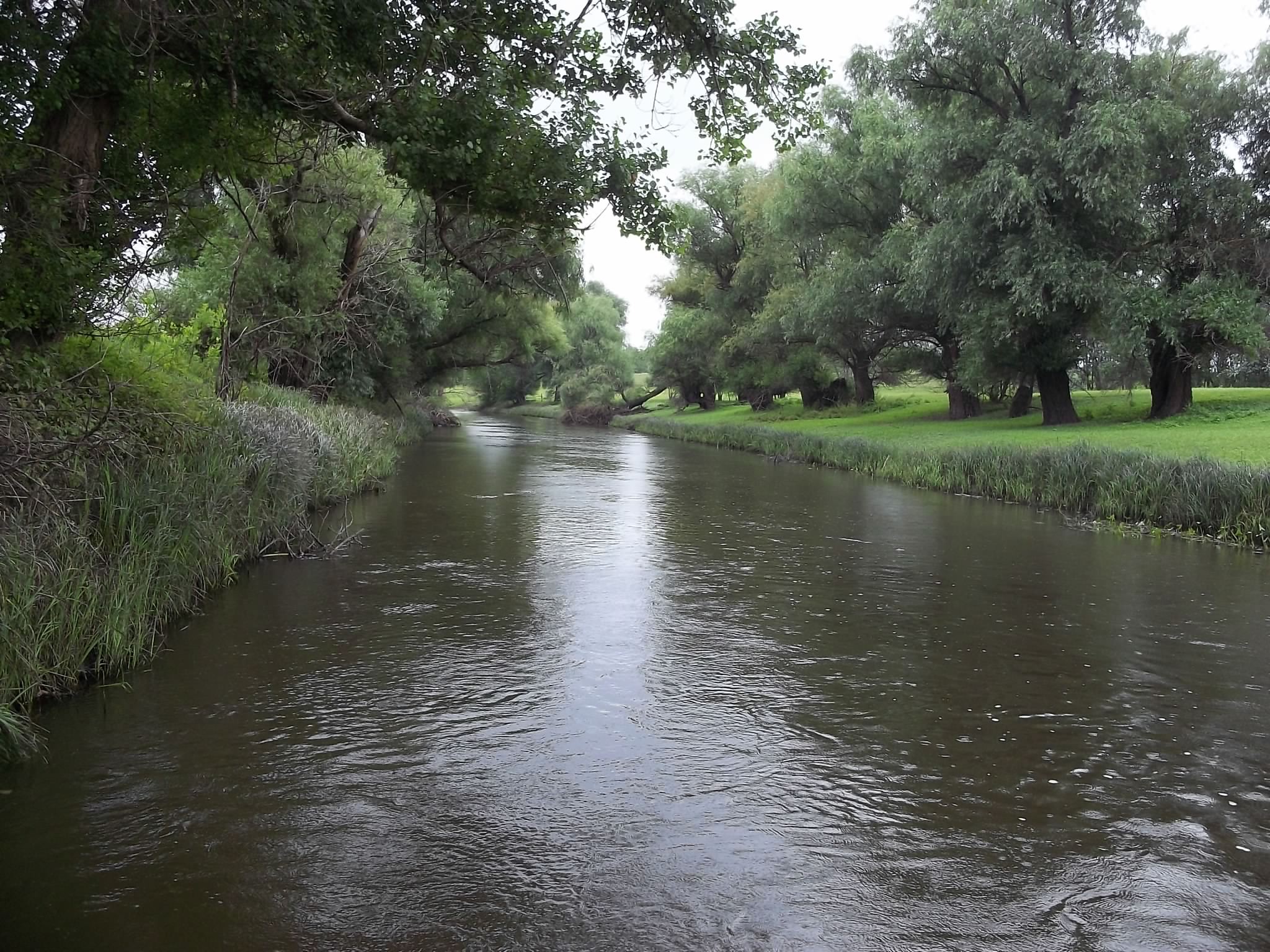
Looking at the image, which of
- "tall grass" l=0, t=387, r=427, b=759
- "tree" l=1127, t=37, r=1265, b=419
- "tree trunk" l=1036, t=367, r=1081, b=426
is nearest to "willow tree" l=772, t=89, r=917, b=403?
"tree trunk" l=1036, t=367, r=1081, b=426

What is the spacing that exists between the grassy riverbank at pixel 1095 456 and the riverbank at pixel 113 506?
12.9 metres

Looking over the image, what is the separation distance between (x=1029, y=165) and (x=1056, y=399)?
670cm

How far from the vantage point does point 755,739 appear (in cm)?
586

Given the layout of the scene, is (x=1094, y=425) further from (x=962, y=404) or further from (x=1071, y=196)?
(x=962, y=404)

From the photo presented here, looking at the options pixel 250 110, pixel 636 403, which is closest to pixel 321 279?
pixel 250 110

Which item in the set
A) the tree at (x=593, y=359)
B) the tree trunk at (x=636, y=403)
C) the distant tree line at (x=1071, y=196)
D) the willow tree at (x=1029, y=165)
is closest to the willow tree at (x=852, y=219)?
the distant tree line at (x=1071, y=196)

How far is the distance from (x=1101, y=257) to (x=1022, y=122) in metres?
4.02

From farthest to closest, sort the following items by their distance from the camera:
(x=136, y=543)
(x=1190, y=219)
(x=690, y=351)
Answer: (x=690, y=351) → (x=1190, y=219) → (x=136, y=543)

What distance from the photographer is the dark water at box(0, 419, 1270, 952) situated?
3902 mm

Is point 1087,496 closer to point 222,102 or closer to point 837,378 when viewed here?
point 222,102

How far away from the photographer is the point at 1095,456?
16.3 metres

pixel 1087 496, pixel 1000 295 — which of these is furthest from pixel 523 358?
pixel 1087 496

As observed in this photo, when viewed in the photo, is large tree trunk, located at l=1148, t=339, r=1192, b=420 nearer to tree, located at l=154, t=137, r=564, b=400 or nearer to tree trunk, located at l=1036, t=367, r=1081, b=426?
tree trunk, located at l=1036, t=367, r=1081, b=426

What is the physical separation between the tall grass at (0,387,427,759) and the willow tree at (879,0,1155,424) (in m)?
18.3
